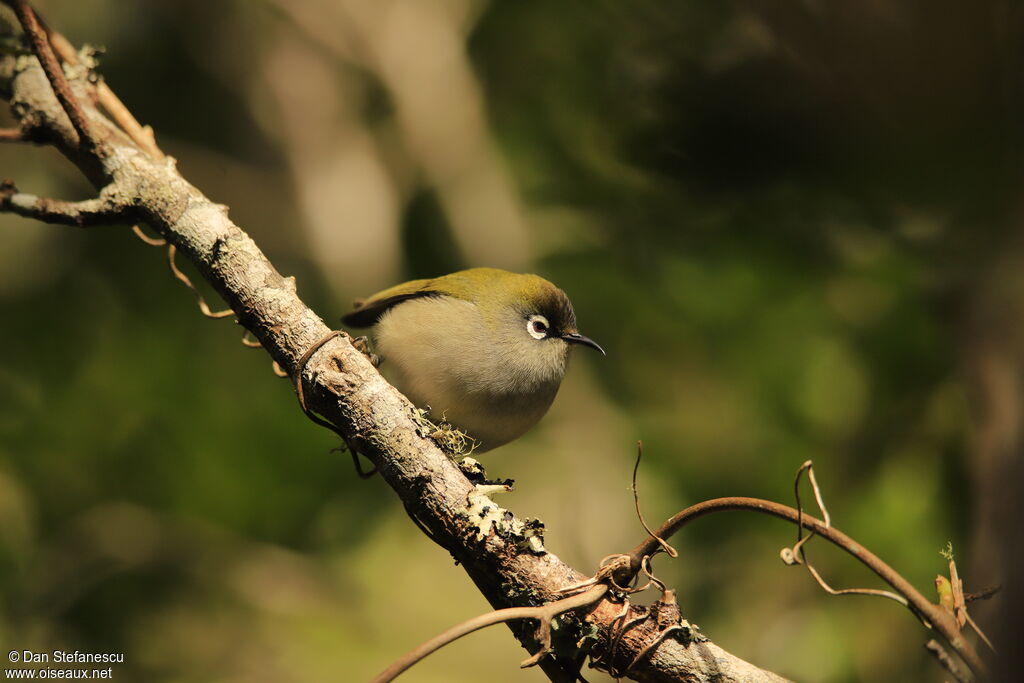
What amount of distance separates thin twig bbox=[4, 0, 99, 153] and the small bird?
4.66ft

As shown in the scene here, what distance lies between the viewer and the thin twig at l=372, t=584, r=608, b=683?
1937 millimetres

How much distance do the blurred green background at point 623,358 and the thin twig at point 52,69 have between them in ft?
9.58

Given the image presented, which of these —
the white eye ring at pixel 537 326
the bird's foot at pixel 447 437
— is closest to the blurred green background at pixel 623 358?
the white eye ring at pixel 537 326

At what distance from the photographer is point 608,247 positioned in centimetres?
615

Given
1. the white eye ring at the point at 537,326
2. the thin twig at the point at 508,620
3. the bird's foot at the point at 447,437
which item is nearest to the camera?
the thin twig at the point at 508,620

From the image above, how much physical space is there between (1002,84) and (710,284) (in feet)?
6.62

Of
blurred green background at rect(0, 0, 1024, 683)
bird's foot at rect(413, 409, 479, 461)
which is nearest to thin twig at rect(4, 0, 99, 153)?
bird's foot at rect(413, 409, 479, 461)

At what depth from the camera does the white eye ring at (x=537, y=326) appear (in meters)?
3.82

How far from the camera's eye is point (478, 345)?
347 centimetres

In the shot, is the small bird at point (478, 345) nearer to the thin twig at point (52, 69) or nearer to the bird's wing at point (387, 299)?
the bird's wing at point (387, 299)

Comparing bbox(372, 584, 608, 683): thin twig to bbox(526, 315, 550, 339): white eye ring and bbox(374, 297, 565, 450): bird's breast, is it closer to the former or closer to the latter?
bbox(374, 297, 565, 450): bird's breast

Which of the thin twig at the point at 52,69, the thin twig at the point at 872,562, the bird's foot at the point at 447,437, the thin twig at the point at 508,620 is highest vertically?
the thin twig at the point at 52,69

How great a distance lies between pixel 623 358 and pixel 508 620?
4.01 meters

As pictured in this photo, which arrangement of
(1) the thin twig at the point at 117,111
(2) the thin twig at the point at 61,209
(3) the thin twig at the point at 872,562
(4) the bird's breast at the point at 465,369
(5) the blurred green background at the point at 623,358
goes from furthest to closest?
(5) the blurred green background at the point at 623,358 → (4) the bird's breast at the point at 465,369 → (1) the thin twig at the point at 117,111 → (2) the thin twig at the point at 61,209 → (3) the thin twig at the point at 872,562
